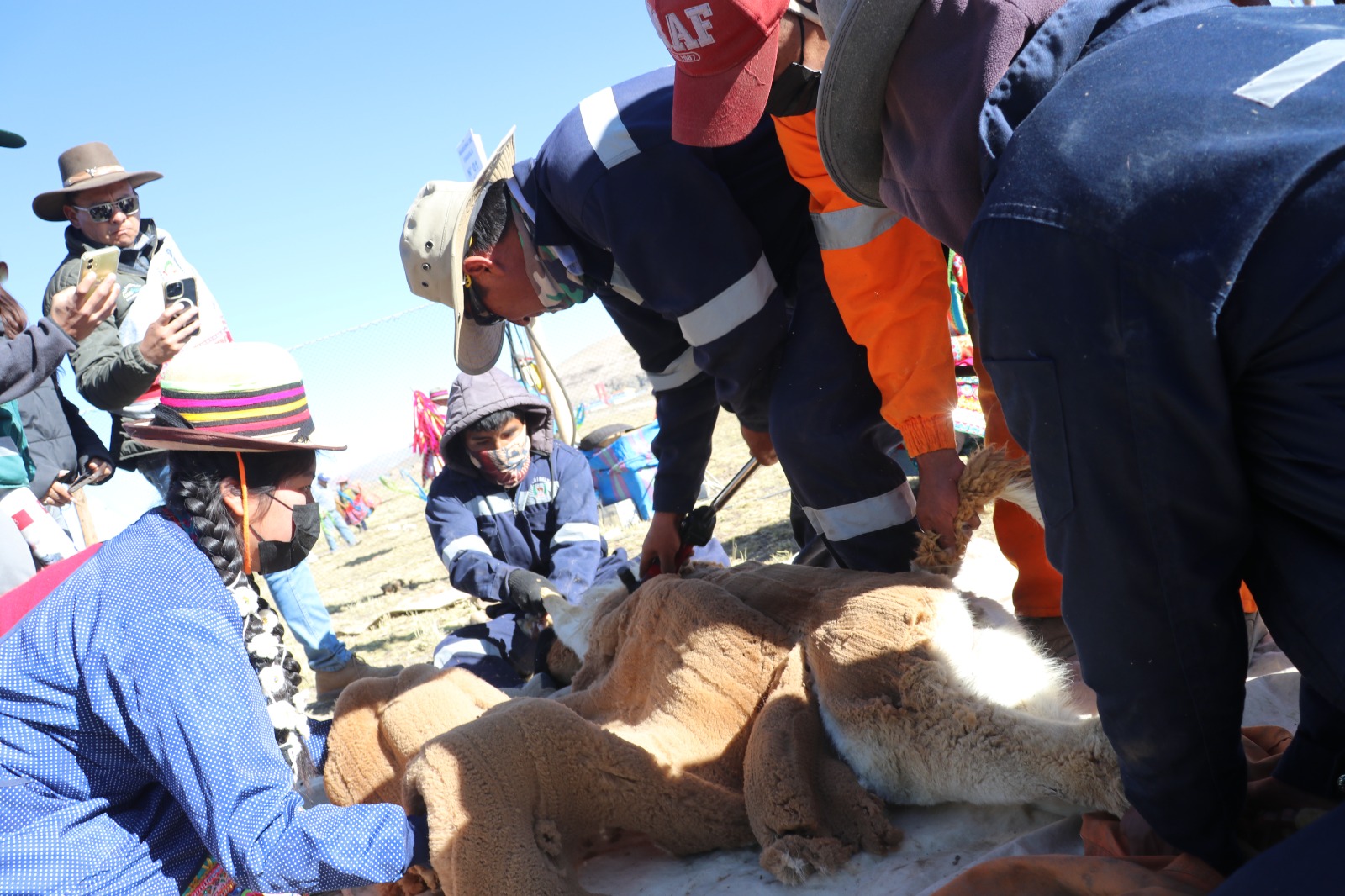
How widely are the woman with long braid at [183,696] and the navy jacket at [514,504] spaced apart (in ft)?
7.09

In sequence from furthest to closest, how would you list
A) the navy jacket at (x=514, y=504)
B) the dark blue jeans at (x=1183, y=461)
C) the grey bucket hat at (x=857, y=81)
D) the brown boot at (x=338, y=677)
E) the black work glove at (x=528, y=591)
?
1. the brown boot at (x=338, y=677)
2. the navy jacket at (x=514, y=504)
3. the black work glove at (x=528, y=591)
4. the grey bucket hat at (x=857, y=81)
5. the dark blue jeans at (x=1183, y=461)

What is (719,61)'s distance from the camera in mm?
1856

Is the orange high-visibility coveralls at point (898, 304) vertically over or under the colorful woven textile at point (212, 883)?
over

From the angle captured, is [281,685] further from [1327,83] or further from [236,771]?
A: [1327,83]

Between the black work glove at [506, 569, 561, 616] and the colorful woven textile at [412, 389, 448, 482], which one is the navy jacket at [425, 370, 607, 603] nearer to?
the black work glove at [506, 569, 561, 616]

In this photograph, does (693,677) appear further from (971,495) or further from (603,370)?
(603,370)

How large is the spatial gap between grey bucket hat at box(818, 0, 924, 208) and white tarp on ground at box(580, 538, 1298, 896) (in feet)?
3.80

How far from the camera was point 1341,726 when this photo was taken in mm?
1339

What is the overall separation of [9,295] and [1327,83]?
404 cm

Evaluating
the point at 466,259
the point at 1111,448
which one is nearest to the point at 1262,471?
the point at 1111,448

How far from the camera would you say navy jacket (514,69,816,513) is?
8.31 feet

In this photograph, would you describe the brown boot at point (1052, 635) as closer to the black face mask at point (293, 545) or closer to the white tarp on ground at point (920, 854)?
the white tarp on ground at point (920, 854)

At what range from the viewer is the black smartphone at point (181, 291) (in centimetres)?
455

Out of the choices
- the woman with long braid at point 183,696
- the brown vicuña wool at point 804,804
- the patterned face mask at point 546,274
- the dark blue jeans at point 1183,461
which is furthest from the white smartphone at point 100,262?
the dark blue jeans at point 1183,461
